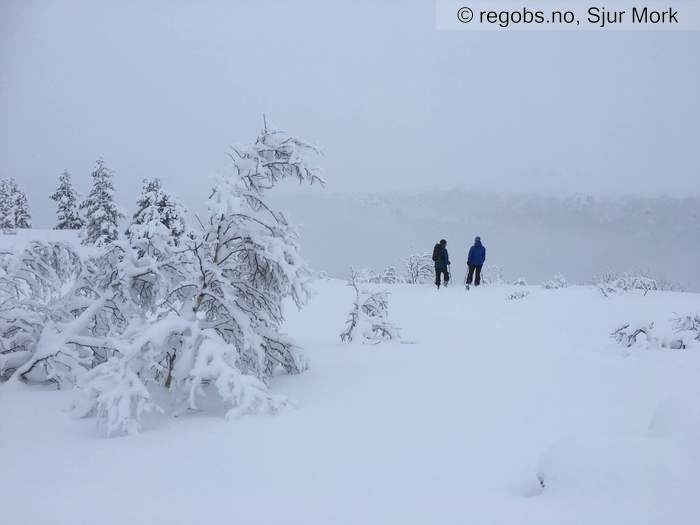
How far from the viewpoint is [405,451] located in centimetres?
390

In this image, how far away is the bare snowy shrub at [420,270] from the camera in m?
25.4

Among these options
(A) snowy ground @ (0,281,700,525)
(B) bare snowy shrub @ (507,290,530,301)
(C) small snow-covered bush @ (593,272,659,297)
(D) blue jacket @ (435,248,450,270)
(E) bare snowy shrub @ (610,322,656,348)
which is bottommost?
(A) snowy ground @ (0,281,700,525)

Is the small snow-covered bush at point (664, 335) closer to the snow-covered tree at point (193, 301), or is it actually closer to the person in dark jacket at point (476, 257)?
the snow-covered tree at point (193, 301)

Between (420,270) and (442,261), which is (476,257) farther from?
(420,270)

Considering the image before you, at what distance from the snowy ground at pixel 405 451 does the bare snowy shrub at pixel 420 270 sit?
1806 centimetres

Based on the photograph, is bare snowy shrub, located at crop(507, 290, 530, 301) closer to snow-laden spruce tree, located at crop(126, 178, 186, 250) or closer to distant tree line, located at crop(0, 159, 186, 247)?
snow-laden spruce tree, located at crop(126, 178, 186, 250)

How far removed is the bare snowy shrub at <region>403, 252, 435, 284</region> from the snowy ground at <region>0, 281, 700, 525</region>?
18.1 metres

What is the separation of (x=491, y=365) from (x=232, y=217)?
384 centimetres

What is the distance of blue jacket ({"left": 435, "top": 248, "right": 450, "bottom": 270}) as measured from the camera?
17078 millimetres

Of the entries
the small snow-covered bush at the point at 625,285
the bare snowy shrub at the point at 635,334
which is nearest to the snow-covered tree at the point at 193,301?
the bare snowy shrub at the point at 635,334

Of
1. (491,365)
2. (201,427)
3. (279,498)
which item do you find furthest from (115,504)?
(491,365)

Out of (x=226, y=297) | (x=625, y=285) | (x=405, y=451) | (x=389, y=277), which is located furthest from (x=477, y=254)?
(x=405, y=451)

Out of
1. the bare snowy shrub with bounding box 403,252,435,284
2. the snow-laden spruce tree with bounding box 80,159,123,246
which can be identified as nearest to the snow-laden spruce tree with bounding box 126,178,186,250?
the bare snowy shrub with bounding box 403,252,435,284

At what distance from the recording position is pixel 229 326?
5871 mm
